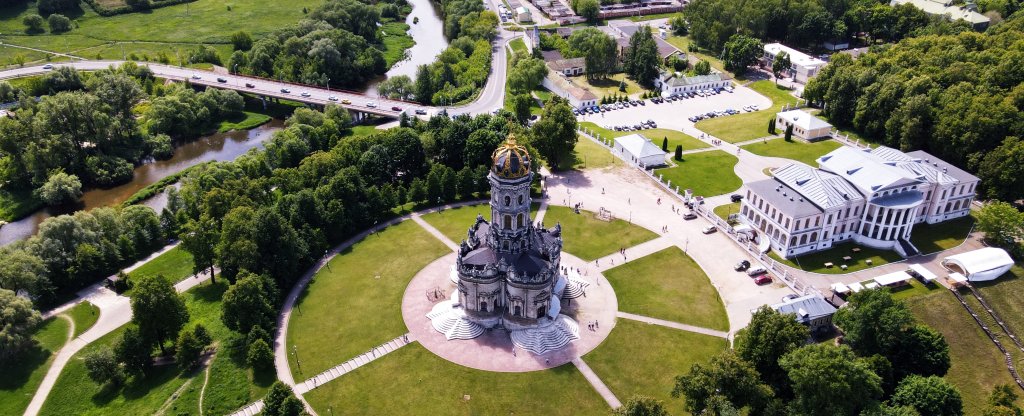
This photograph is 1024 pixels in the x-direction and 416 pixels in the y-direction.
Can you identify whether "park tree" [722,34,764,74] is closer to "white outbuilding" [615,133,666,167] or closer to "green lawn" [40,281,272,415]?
"white outbuilding" [615,133,666,167]

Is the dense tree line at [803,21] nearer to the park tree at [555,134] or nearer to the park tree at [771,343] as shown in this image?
the park tree at [555,134]

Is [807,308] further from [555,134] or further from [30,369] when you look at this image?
[30,369]

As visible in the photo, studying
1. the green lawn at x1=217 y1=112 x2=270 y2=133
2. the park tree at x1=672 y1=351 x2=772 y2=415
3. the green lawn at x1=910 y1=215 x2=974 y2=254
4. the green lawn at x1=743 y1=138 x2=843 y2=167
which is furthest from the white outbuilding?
the green lawn at x1=217 y1=112 x2=270 y2=133

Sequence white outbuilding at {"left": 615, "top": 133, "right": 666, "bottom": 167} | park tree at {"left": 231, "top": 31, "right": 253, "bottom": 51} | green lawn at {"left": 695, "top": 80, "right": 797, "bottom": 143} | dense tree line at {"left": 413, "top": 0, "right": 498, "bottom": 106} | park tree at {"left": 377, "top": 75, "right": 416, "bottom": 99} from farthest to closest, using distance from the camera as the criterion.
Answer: park tree at {"left": 231, "top": 31, "right": 253, "bottom": 51} < park tree at {"left": 377, "top": 75, "right": 416, "bottom": 99} < dense tree line at {"left": 413, "top": 0, "right": 498, "bottom": 106} < green lawn at {"left": 695, "top": 80, "right": 797, "bottom": 143} < white outbuilding at {"left": 615, "top": 133, "right": 666, "bottom": 167}

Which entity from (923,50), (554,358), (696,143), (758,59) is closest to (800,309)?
(554,358)

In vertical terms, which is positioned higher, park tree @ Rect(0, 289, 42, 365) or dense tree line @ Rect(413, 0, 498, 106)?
dense tree line @ Rect(413, 0, 498, 106)

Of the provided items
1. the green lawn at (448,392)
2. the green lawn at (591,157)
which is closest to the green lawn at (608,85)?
the green lawn at (591,157)

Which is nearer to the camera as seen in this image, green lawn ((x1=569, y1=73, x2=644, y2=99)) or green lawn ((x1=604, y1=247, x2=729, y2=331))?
green lawn ((x1=604, y1=247, x2=729, y2=331))

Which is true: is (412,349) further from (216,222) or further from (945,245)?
(945,245)
